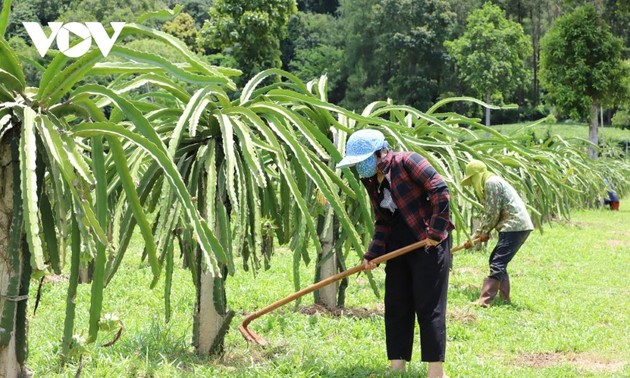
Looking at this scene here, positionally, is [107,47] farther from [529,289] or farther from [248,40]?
[248,40]

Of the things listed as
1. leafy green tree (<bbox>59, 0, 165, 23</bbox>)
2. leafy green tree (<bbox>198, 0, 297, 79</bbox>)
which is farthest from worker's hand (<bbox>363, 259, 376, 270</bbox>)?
leafy green tree (<bbox>59, 0, 165, 23</bbox>)

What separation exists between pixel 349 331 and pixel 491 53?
3261cm

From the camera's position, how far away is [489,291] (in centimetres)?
716

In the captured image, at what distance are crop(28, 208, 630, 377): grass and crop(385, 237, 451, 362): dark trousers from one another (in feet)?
0.61

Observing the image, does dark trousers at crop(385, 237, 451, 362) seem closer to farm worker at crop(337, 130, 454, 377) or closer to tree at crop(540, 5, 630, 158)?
farm worker at crop(337, 130, 454, 377)

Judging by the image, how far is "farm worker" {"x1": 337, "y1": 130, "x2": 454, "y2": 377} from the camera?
14.0 ft

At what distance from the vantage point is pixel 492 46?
36.5 m

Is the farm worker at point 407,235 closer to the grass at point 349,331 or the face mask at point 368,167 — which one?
the face mask at point 368,167

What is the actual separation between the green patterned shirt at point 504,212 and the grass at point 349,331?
727 mm

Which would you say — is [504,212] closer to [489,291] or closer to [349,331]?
[489,291]

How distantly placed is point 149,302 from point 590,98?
69.4 ft

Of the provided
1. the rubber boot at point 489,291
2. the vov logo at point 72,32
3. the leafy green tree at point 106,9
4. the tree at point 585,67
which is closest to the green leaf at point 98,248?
the vov logo at point 72,32

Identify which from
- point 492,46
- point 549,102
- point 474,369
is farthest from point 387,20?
point 474,369

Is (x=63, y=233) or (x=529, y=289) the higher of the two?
(x=63, y=233)
